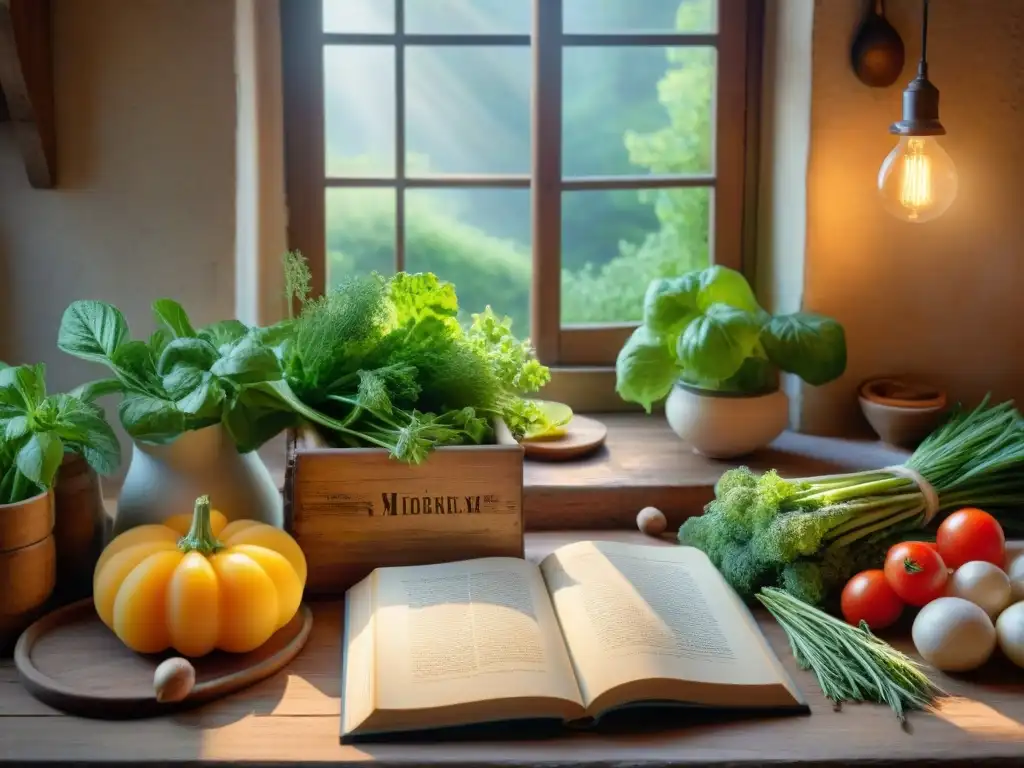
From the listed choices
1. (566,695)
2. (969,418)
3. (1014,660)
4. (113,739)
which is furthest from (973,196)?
(113,739)

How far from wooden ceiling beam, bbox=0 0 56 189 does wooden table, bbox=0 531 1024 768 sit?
0.77 m

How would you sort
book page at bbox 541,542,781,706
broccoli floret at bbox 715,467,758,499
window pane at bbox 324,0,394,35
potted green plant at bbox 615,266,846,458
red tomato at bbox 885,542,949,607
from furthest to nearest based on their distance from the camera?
1. window pane at bbox 324,0,394,35
2. potted green plant at bbox 615,266,846,458
3. broccoli floret at bbox 715,467,758,499
4. red tomato at bbox 885,542,949,607
5. book page at bbox 541,542,781,706

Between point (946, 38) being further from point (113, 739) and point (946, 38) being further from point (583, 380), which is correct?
point (113, 739)

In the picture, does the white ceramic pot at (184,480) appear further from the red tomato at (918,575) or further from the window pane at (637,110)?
the window pane at (637,110)

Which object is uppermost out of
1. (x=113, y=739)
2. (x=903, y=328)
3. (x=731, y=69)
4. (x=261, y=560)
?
(x=731, y=69)

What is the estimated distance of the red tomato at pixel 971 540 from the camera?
1460 millimetres

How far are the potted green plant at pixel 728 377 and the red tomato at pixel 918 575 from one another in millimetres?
460

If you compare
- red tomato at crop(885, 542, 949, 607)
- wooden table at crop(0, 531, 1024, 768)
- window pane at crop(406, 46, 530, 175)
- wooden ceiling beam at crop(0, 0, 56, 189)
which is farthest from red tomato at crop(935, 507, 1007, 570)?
wooden ceiling beam at crop(0, 0, 56, 189)

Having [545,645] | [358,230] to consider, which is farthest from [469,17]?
[545,645]

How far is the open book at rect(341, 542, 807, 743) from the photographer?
1.22 m

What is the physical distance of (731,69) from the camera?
211 cm

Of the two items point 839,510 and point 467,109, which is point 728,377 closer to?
point 839,510

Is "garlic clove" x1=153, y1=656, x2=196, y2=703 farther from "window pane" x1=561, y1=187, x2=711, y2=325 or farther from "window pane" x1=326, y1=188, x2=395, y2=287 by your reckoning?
"window pane" x1=561, y1=187, x2=711, y2=325

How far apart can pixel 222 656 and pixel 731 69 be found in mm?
1319
